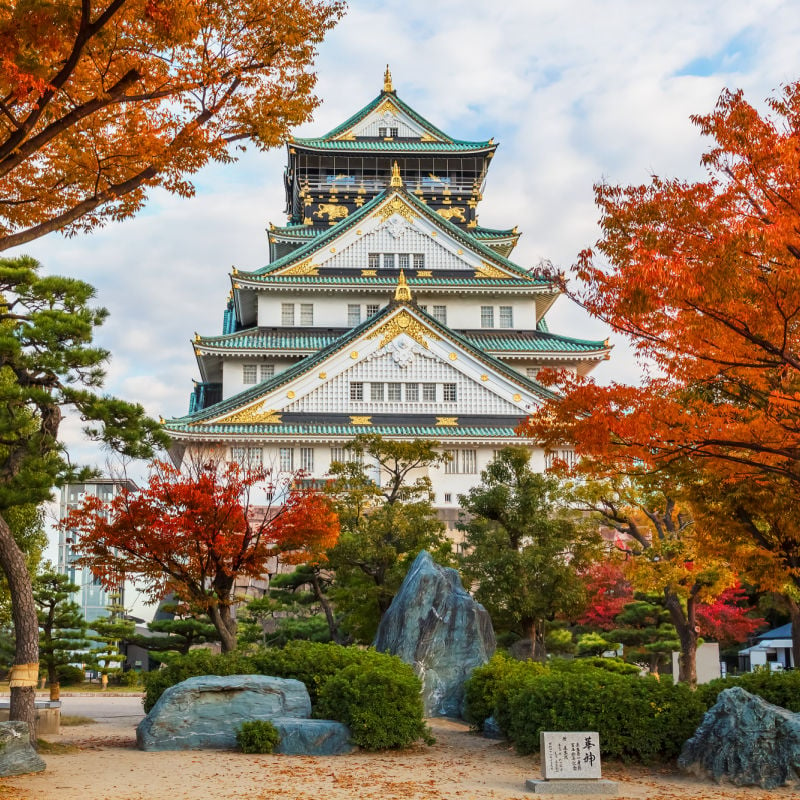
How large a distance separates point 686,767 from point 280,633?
55.8 feet

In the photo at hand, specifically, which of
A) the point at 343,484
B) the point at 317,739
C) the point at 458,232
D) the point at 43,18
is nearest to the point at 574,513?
the point at 343,484

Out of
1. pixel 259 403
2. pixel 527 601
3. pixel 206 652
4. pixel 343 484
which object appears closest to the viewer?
pixel 206 652

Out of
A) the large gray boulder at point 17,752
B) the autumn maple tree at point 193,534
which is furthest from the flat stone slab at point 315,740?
the autumn maple tree at point 193,534

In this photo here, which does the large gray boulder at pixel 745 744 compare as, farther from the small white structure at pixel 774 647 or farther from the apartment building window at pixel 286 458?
the apartment building window at pixel 286 458

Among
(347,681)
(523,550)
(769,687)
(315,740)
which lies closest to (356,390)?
(523,550)

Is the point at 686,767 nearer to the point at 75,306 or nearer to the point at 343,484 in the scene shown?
the point at 75,306

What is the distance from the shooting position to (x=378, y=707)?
13914 millimetres

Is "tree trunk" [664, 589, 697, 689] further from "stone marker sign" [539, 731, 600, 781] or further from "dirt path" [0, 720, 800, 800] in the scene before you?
"stone marker sign" [539, 731, 600, 781]

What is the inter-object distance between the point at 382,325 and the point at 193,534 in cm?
2212

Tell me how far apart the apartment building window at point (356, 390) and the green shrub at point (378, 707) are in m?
25.1

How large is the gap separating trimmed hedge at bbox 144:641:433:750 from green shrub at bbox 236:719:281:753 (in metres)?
0.99

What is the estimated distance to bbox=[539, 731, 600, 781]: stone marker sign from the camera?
11.3 meters

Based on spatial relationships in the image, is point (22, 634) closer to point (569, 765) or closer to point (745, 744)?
point (569, 765)

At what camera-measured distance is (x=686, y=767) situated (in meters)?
12.3
